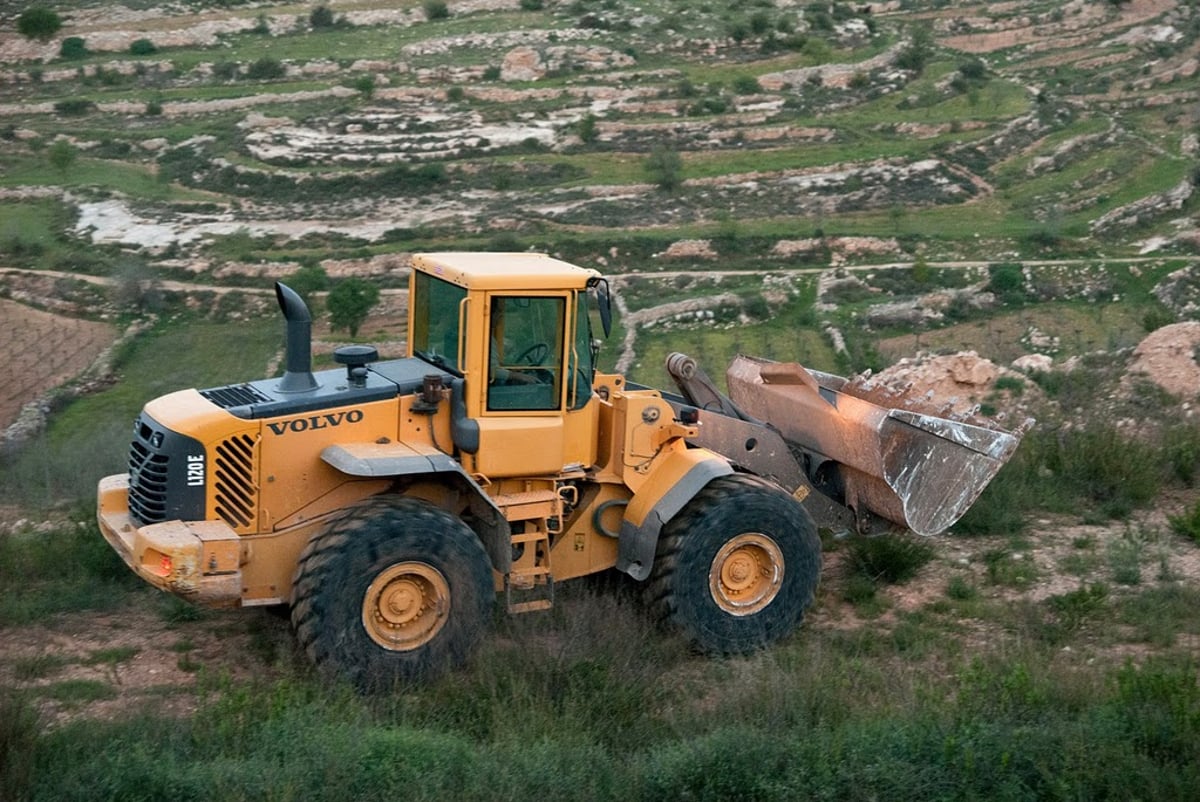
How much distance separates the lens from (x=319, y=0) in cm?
7450

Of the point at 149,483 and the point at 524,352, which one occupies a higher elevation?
the point at 524,352

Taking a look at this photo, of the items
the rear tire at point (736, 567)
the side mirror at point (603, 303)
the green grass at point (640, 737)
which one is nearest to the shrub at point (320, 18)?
the side mirror at point (603, 303)

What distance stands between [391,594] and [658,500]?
1.96 metres

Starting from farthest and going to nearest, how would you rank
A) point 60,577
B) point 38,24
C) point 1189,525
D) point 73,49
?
point 38,24 < point 73,49 < point 1189,525 < point 60,577

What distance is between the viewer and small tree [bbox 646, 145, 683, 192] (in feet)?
162

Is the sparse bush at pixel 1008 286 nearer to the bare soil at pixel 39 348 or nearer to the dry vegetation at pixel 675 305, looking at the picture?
the dry vegetation at pixel 675 305

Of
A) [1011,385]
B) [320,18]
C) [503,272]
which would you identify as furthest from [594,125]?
[503,272]

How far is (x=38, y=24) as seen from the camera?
65.8 m

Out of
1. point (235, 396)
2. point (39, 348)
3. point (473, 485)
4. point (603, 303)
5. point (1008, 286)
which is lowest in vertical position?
point (39, 348)

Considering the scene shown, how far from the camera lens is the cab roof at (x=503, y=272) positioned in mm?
8664

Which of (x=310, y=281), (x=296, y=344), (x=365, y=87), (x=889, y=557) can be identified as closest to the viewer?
(x=296, y=344)

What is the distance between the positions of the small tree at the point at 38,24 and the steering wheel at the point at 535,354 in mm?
64634

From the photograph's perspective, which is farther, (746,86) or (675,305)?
(746,86)

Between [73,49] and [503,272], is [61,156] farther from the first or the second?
[503,272]
